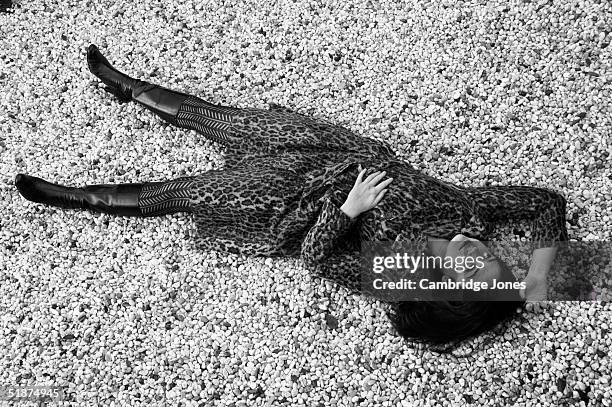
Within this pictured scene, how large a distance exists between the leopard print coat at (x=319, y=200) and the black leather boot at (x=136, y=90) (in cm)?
37

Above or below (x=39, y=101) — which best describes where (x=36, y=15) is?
above

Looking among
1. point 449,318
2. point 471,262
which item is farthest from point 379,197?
point 449,318

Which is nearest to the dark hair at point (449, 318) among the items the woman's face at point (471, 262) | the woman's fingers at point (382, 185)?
the woman's face at point (471, 262)

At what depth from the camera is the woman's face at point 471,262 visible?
2572 mm

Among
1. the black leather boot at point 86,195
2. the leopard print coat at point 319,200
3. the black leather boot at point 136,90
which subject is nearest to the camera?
the leopard print coat at point 319,200

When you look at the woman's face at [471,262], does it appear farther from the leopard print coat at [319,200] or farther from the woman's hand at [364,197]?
the woman's hand at [364,197]

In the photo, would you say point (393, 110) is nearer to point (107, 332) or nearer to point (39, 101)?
point (107, 332)

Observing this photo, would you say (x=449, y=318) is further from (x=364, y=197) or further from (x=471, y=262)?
(x=364, y=197)

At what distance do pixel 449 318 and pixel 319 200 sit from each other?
922 mm

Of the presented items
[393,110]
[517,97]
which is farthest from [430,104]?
[517,97]

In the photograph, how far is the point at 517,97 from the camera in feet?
12.4

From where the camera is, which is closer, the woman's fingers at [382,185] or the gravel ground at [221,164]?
the woman's fingers at [382,185]

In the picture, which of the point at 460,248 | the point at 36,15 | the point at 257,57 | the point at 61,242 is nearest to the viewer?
the point at 460,248

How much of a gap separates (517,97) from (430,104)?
57cm
